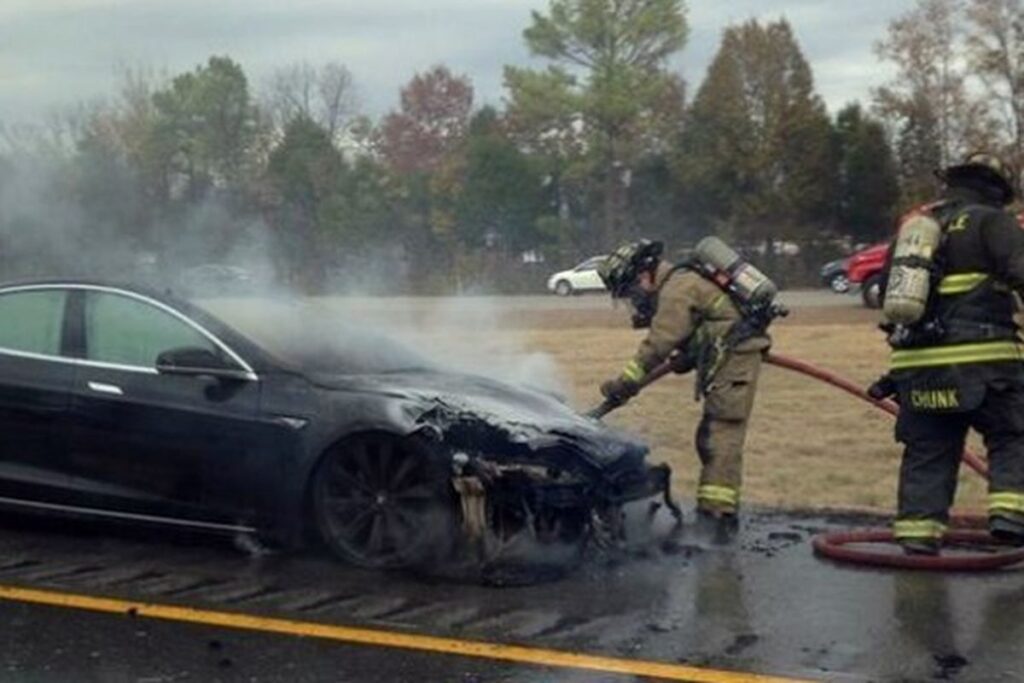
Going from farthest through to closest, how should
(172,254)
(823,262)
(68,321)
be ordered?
(823,262) < (172,254) < (68,321)

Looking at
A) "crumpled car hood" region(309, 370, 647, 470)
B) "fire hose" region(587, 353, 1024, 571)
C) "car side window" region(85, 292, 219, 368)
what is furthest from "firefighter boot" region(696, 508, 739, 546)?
"car side window" region(85, 292, 219, 368)

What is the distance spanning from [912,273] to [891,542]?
146 centimetres

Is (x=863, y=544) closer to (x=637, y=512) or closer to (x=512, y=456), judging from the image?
(x=637, y=512)

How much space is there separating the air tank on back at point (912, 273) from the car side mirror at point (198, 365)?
9.58 ft

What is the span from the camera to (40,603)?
605cm

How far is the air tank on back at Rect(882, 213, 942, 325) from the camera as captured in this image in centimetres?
666

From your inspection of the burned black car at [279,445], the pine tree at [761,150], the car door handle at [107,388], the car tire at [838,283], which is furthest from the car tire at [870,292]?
the car door handle at [107,388]

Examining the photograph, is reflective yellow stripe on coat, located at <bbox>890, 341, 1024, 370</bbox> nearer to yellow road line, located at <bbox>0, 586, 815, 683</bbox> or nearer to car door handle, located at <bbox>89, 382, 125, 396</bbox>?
yellow road line, located at <bbox>0, 586, 815, 683</bbox>

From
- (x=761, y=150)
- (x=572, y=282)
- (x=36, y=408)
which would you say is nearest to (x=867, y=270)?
(x=572, y=282)

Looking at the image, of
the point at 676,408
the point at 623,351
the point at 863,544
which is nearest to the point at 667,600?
the point at 863,544

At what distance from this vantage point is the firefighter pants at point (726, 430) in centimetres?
768

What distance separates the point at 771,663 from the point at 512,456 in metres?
1.71

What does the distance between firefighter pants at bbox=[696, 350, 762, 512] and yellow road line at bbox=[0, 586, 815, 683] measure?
2447 mm

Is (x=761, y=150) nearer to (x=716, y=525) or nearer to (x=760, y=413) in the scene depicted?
(x=760, y=413)
